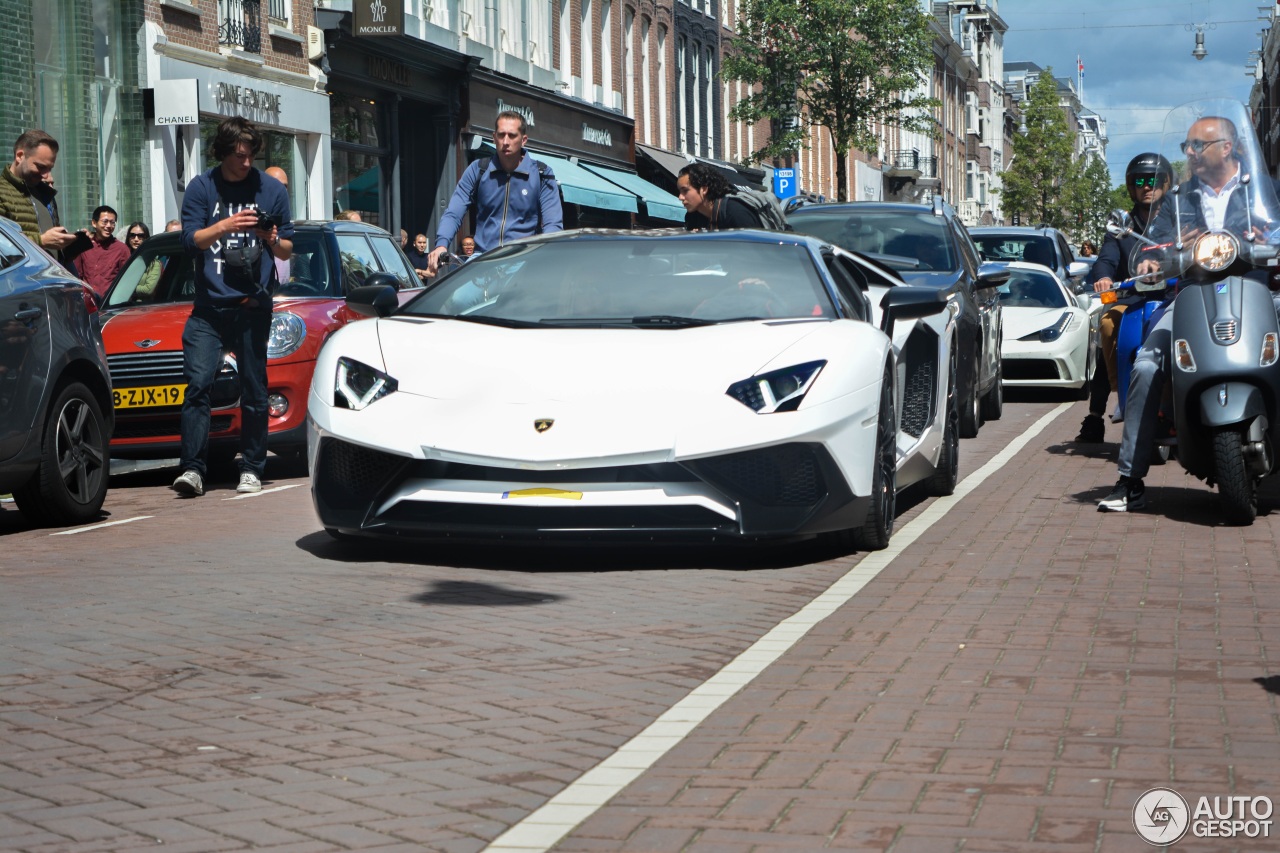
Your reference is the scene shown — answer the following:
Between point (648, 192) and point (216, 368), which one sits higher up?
point (648, 192)

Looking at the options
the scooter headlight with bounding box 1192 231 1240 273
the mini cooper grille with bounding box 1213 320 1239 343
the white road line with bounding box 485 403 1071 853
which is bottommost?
the white road line with bounding box 485 403 1071 853

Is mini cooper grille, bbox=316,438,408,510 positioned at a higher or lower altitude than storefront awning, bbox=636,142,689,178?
lower

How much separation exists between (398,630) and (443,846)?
2401 mm

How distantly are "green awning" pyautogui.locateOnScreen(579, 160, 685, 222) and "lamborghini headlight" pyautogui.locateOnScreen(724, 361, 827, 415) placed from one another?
31894mm

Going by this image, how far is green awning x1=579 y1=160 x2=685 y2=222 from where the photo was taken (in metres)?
40.1

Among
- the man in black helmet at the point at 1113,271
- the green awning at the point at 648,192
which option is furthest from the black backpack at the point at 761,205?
the green awning at the point at 648,192

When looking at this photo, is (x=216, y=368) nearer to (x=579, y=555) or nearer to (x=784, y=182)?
(x=579, y=555)

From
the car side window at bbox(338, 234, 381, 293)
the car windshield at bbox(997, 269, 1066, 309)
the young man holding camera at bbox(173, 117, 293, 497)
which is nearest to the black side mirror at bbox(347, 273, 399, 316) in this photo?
the young man holding camera at bbox(173, 117, 293, 497)

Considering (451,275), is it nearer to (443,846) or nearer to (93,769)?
(93,769)

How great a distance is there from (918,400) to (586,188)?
27743 millimetres

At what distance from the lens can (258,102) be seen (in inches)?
997

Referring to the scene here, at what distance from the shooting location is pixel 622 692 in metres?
5.36

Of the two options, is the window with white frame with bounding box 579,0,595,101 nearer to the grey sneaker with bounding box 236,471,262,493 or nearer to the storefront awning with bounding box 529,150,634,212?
the storefront awning with bounding box 529,150,634,212

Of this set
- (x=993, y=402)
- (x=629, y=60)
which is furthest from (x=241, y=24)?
(x=629, y=60)
